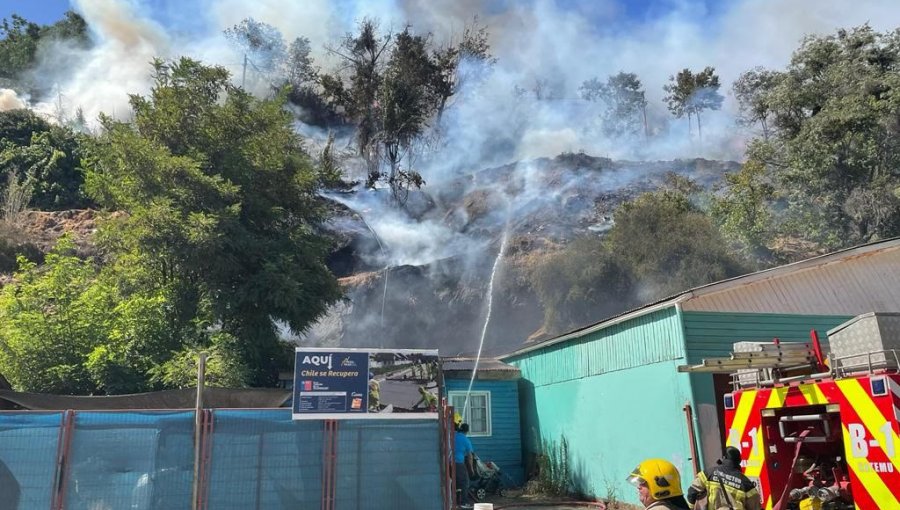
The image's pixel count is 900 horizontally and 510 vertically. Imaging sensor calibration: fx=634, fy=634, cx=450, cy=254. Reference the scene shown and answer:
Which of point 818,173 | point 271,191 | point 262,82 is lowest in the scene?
point 271,191

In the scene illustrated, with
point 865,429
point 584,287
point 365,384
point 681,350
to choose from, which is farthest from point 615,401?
point 584,287

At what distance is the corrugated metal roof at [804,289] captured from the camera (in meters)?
10.9

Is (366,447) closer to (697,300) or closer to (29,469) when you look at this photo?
(29,469)

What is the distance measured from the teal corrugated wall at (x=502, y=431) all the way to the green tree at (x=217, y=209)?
5698 mm

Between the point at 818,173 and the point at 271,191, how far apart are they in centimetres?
2410

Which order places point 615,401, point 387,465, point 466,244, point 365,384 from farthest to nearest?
point 466,244
point 615,401
point 387,465
point 365,384

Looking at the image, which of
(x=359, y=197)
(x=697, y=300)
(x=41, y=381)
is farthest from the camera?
(x=359, y=197)

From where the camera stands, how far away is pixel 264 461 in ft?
25.0

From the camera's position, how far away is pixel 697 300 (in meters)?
10.6

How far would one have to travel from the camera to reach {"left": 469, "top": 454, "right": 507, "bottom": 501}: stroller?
12820 millimetres

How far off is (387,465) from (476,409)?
762 cm

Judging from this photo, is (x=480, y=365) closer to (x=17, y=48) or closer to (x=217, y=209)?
(x=217, y=209)

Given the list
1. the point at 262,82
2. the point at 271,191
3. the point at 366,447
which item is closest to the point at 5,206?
the point at 271,191

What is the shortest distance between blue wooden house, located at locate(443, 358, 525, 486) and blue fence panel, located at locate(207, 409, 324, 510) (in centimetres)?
761
